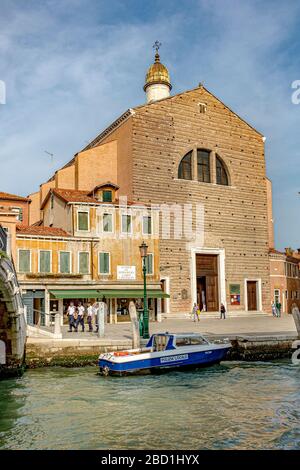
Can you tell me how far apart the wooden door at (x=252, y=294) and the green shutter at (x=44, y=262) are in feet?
45.1

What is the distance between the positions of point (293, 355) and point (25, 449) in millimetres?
11669

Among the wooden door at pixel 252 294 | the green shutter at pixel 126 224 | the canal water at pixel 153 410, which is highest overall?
the green shutter at pixel 126 224

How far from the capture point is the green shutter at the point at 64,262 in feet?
83.5

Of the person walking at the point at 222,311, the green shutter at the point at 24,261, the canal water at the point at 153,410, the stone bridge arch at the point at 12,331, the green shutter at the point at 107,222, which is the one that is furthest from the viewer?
the person walking at the point at 222,311

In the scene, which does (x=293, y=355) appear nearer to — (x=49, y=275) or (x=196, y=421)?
(x=196, y=421)

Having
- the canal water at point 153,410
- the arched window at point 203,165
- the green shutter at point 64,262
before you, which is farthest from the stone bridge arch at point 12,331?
the arched window at point 203,165

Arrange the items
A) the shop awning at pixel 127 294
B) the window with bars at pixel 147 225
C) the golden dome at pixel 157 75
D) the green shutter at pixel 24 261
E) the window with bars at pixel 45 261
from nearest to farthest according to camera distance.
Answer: the green shutter at pixel 24 261, the window with bars at pixel 45 261, the shop awning at pixel 127 294, the window with bars at pixel 147 225, the golden dome at pixel 157 75

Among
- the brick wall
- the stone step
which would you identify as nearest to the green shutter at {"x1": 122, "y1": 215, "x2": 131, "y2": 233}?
the brick wall

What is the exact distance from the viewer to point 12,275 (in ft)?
43.9

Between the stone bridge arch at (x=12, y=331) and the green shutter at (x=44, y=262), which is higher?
the green shutter at (x=44, y=262)

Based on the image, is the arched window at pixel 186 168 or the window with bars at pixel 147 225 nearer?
the window with bars at pixel 147 225

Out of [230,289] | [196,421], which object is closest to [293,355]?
[196,421]

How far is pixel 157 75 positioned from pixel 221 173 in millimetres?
10318

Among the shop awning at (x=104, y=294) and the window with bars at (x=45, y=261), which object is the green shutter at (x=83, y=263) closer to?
the shop awning at (x=104, y=294)
